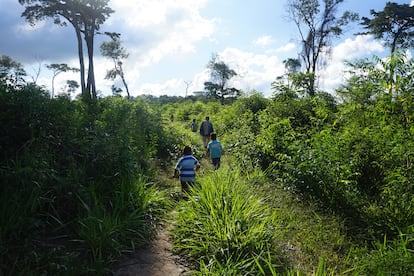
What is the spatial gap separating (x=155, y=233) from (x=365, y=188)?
3939 millimetres

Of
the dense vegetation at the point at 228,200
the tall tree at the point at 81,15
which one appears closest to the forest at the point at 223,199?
the dense vegetation at the point at 228,200

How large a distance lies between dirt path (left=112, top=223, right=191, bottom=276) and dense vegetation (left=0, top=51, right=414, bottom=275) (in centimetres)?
15

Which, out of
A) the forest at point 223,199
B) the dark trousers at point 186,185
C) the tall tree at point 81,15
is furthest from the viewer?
the tall tree at point 81,15

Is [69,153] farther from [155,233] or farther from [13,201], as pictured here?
[155,233]

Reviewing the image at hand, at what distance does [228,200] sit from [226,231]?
799 mm

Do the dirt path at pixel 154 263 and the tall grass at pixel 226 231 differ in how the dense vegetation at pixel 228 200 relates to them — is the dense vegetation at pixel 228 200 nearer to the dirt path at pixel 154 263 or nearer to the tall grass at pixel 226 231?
the tall grass at pixel 226 231

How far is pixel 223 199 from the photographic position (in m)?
5.14

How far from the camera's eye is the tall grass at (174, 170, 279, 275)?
394 centimetres

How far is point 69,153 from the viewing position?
475cm

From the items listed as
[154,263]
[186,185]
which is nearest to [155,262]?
[154,263]

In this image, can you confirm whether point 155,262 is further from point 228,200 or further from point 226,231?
point 228,200

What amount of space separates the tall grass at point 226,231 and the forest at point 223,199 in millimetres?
19

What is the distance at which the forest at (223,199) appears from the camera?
378 centimetres

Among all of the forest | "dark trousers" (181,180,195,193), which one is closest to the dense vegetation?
the forest
